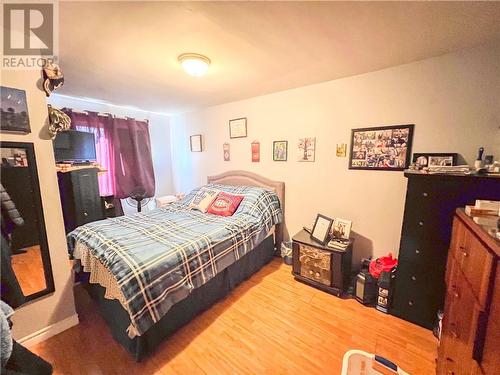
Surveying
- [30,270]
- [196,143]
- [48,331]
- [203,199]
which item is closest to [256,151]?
[203,199]

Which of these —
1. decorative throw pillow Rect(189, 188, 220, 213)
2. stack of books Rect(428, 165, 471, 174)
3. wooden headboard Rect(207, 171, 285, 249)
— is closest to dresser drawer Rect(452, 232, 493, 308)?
stack of books Rect(428, 165, 471, 174)

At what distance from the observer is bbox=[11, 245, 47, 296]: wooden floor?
4.92 ft

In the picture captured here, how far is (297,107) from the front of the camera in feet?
8.61

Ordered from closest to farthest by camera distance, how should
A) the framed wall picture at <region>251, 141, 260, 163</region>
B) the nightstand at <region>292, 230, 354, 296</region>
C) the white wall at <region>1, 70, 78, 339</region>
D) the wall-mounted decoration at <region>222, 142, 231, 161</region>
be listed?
1. the white wall at <region>1, 70, 78, 339</region>
2. the nightstand at <region>292, 230, 354, 296</region>
3. the framed wall picture at <region>251, 141, 260, 163</region>
4. the wall-mounted decoration at <region>222, 142, 231, 161</region>

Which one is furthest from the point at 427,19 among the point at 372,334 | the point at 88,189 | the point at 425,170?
the point at 88,189

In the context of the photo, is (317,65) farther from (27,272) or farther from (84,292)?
(84,292)

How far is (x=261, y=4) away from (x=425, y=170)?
1669mm

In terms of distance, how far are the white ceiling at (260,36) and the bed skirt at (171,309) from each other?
6.36 ft

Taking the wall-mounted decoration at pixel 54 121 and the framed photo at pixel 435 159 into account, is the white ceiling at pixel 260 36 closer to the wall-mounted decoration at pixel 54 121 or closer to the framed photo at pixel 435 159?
the wall-mounted decoration at pixel 54 121

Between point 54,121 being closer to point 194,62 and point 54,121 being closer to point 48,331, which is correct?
point 194,62

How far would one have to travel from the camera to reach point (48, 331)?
64.1 inches

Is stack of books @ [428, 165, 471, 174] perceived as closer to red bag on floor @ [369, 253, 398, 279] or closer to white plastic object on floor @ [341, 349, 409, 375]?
red bag on floor @ [369, 253, 398, 279]

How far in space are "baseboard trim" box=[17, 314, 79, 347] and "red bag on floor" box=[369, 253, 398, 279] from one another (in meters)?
Answer: 2.72

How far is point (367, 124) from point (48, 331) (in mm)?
3416
